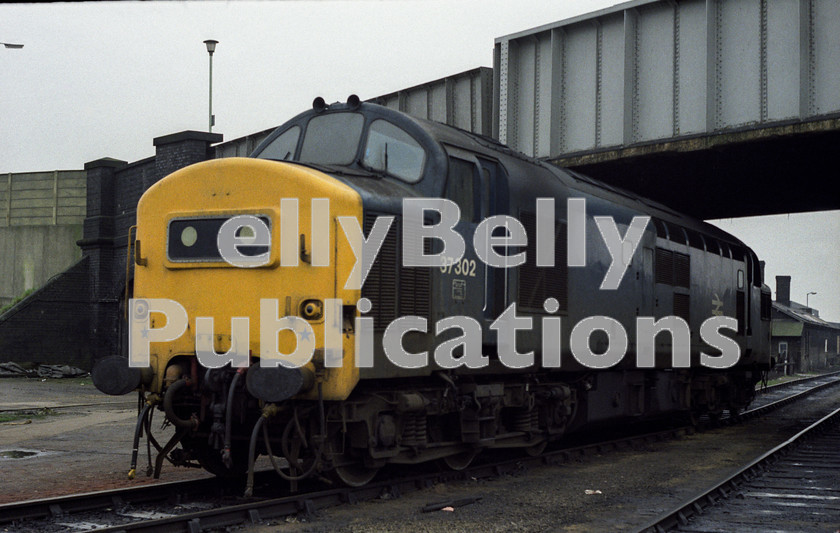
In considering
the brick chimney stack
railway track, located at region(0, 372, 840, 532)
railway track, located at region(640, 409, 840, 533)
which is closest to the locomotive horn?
railway track, located at region(0, 372, 840, 532)

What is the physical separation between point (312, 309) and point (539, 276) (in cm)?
352

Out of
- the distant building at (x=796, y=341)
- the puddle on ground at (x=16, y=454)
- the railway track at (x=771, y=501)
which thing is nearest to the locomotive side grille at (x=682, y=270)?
the railway track at (x=771, y=501)

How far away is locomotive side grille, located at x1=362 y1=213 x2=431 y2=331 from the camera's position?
7809 millimetres

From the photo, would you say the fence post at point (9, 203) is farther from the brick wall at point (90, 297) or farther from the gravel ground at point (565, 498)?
the gravel ground at point (565, 498)

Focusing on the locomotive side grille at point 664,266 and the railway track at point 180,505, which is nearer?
the railway track at point 180,505

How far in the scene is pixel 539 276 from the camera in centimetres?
1015

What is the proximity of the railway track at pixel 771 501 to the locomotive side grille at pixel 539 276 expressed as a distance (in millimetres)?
2662

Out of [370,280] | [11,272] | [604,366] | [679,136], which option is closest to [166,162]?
[11,272]

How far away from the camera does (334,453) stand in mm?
7723

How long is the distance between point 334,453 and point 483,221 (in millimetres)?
2892

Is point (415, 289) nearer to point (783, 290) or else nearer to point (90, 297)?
point (90, 297)

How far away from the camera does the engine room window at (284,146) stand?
938 cm

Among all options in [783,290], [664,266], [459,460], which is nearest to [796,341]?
[783,290]

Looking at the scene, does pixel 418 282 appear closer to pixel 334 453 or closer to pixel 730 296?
pixel 334 453
